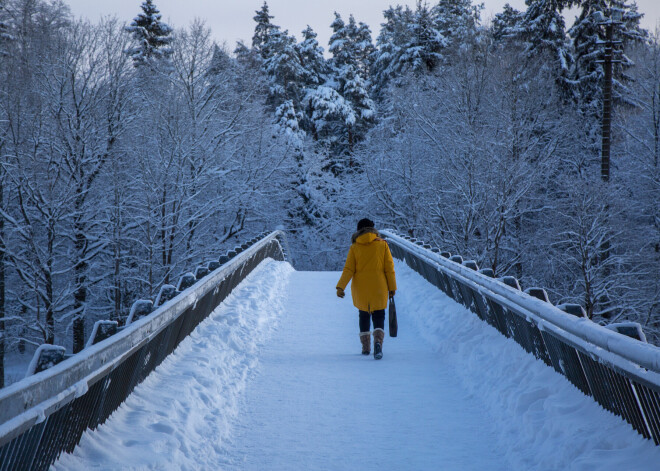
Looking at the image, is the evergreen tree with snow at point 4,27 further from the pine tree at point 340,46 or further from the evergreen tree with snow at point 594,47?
the evergreen tree with snow at point 594,47

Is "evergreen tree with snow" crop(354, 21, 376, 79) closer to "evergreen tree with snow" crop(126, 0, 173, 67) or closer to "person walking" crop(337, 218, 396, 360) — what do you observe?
"evergreen tree with snow" crop(126, 0, 173, 67)

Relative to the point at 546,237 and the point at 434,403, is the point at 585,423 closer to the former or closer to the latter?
the point at 434,403

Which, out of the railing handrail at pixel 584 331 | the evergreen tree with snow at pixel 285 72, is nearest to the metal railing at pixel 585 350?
the railing handrail at pixel 584 331

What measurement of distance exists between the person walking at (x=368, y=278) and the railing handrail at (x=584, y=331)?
118 cm

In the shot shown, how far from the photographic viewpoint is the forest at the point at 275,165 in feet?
79.3

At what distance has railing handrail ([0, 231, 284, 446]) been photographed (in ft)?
8.41

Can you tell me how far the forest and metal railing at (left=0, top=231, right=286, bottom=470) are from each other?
18611 mm

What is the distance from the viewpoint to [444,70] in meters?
34.3

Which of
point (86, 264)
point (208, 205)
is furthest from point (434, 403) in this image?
point (208, 205)

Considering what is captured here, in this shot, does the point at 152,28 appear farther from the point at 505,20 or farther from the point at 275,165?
the point at 505,20

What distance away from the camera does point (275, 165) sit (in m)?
35.5

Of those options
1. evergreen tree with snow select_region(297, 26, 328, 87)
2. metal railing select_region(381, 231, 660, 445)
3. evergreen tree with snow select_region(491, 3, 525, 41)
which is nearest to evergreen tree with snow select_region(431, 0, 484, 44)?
evergreen tree with snow select_region(491, 3, 525, 41)

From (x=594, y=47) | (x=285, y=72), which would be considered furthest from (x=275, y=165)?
(x=594, y=47)

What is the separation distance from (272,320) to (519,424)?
5.68m
